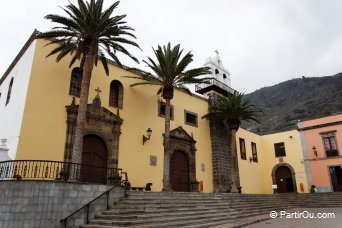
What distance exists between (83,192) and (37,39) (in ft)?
26.5

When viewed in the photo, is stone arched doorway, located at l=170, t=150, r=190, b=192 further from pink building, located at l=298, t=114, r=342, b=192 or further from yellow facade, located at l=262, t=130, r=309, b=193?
pink building, located at l=298, t=114, r=342, b=192

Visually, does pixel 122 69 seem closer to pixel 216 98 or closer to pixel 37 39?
pixel 37 39

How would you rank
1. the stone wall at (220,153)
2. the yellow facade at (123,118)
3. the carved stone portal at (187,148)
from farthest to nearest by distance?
the stone wall at (220,153), the carved stone portal at (187,148), the yellow facade at (123,118)

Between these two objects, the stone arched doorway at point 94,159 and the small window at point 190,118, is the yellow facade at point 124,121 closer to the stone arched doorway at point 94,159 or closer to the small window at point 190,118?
the small window at point 190,118

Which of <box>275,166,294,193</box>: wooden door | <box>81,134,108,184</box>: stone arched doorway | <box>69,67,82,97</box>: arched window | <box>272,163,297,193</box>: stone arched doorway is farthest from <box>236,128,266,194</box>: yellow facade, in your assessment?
<box>69,67,82,97</box>: arched window

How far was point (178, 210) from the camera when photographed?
35.2 ft

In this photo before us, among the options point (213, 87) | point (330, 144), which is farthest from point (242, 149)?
point (330, 144)

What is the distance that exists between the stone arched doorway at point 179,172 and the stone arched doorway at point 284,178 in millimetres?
13706

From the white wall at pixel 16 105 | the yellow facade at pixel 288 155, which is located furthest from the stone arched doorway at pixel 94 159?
the yellow facade at pixel 288 155

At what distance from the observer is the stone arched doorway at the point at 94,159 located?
13.2 metres

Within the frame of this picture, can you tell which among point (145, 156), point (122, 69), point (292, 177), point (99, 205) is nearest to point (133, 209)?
point (99, 205)

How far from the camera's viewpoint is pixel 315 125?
26438 millimetres

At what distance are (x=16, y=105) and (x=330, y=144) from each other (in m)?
25.9

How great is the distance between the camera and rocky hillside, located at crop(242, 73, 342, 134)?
54.2 m
